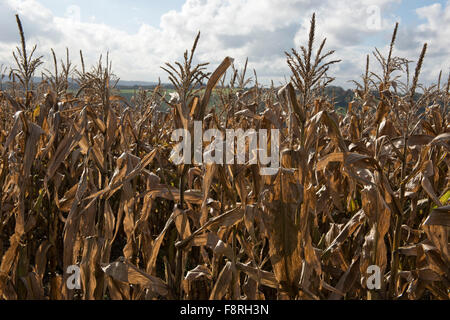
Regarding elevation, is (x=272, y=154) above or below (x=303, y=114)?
below

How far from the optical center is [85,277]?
5.95 feet

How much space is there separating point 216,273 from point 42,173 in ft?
7.36

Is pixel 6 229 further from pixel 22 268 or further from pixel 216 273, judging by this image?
pixel 216 273
